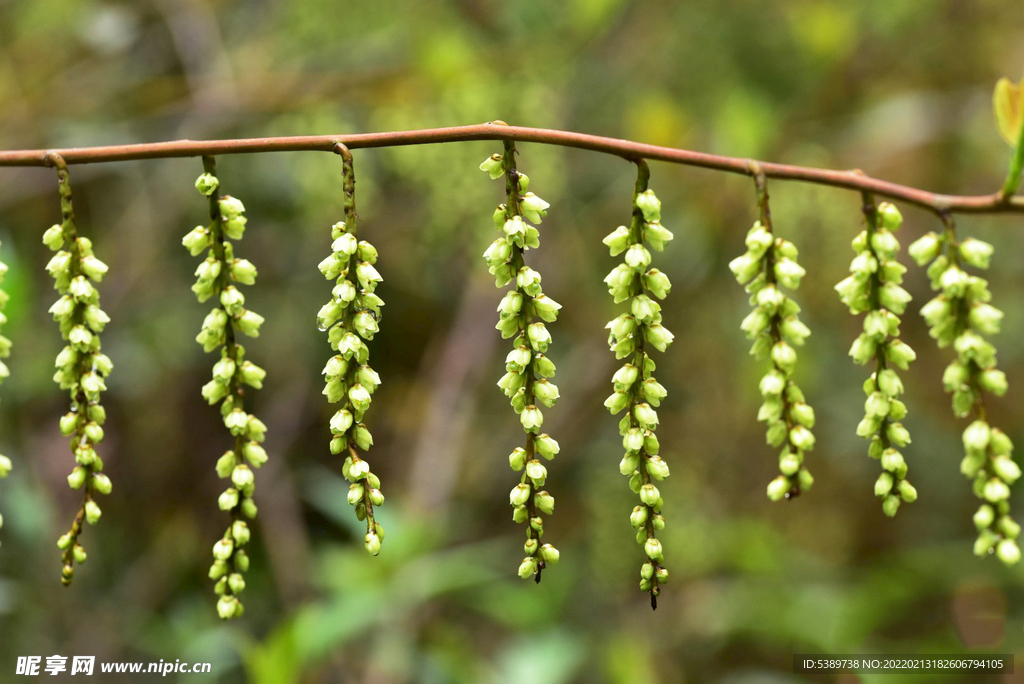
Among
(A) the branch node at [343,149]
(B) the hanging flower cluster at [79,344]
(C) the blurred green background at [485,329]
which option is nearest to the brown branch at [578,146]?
(A) the branch node at [343,149]

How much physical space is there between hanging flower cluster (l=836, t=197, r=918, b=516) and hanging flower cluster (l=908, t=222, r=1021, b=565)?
0.14 ft

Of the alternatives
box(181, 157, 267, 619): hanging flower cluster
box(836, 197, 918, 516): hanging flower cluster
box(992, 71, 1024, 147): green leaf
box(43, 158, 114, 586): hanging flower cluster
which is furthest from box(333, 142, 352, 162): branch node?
Answer: box(992, 71, 1024, 147): green leaf

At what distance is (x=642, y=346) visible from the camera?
1296 millimetres

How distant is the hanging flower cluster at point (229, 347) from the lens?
51.4 inches

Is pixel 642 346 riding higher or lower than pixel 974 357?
higher

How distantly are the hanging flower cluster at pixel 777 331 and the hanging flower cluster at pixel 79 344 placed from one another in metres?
1.00

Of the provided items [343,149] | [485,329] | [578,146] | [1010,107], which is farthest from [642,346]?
[485,329]

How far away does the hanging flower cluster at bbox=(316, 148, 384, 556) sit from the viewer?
49.0 inches

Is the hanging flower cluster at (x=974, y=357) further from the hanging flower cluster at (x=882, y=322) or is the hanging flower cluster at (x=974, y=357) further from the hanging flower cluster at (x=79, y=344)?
the hanging flower cluster at (x=79, y=344)

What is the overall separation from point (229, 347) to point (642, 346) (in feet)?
2.20

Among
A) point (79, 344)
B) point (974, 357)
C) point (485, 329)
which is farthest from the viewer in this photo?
point (485, 329)

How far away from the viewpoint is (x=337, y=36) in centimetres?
394

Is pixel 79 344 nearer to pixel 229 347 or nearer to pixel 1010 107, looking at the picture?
pixel 229 347

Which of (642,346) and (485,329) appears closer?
(642,346)
